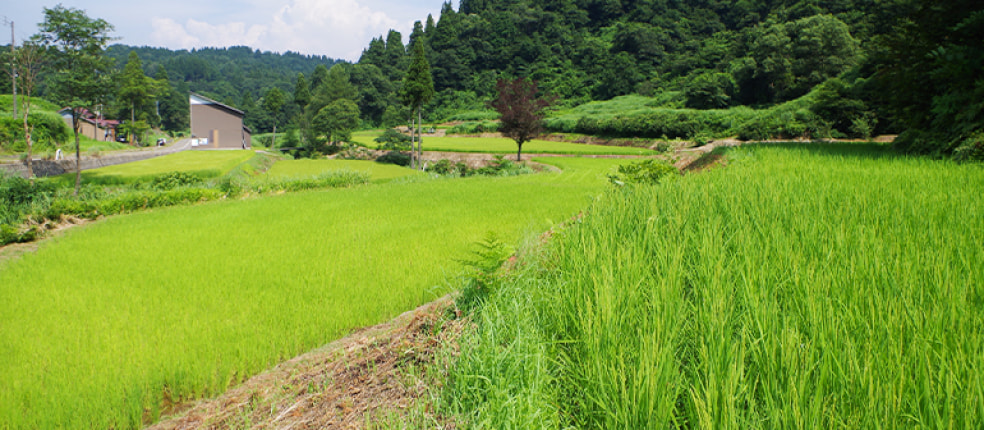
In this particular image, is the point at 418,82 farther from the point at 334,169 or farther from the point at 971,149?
the point at 971,149

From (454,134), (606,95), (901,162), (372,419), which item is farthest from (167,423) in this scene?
(606,95)

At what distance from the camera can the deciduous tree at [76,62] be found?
1402cm

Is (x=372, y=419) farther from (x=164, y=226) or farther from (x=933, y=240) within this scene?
(x=164, y=226)

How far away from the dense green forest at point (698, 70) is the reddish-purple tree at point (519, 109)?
5.57 m

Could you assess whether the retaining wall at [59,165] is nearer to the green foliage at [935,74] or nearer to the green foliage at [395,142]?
the green foliage at [395,142]

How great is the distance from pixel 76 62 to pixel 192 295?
44.9ft

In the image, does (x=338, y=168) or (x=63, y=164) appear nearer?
(x=63, y=164)


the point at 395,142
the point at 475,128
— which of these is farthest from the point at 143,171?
the point at 475,128

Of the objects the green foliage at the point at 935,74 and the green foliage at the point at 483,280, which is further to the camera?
the green foliage at the point at 935,74

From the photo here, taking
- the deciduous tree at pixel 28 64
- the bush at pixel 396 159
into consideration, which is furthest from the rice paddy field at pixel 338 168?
the deciduous tree at pixel 28 64

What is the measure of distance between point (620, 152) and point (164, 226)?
26454mm

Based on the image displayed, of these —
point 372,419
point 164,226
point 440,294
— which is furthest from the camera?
point 164,226

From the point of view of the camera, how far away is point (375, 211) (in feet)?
34.5

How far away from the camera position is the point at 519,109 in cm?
2506
